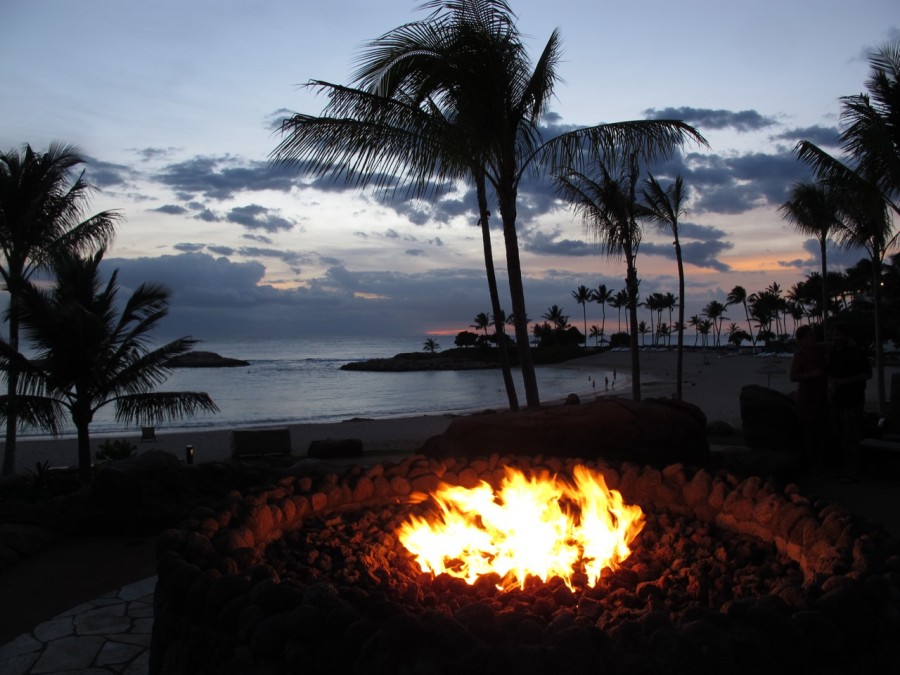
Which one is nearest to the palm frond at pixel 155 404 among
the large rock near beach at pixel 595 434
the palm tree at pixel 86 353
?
the palm tree at pixel 86 353

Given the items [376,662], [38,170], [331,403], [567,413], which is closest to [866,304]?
[331,403]

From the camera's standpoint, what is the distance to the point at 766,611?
7.68 feet

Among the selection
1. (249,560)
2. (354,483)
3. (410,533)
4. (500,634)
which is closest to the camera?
(500,634)

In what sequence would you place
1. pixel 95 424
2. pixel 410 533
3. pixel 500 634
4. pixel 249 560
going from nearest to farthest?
1. pixel 500 634
2. pixel 249 560
3. pixel 410 533
4. pixel 95 424

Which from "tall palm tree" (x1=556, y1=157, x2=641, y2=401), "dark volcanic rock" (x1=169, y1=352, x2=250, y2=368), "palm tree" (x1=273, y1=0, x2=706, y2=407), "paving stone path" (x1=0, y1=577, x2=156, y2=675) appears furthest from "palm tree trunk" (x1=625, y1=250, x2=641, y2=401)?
"dark volcanic rock" (x1=169, y1=352, x2=250, y2=368)

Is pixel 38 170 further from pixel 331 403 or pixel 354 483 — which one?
pixel 331 403

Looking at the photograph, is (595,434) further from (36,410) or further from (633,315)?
(633,315)

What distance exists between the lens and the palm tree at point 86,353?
28.1ft

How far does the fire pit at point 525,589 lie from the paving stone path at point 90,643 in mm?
700

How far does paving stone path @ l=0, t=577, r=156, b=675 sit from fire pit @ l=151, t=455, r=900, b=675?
0.70m

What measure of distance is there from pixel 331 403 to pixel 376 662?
40.0m

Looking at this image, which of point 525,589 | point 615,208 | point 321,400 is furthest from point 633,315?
point 321,400

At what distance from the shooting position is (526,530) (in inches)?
167

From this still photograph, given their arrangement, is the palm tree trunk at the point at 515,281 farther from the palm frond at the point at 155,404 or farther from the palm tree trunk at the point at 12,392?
the palm tree trunk at the point at 12,392
